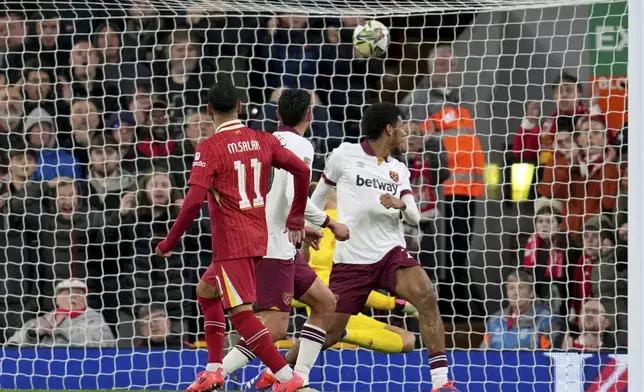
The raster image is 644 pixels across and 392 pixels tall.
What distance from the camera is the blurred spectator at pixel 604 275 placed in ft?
33.2

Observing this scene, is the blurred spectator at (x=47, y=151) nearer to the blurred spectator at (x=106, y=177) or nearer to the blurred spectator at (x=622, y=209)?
the blurred spectator at (x=106, y=177)

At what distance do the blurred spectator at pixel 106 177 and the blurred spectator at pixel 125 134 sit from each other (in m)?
0.07

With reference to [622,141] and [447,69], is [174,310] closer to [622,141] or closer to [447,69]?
[447,69]

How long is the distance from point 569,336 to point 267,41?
3632mm

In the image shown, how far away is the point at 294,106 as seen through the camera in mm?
7551

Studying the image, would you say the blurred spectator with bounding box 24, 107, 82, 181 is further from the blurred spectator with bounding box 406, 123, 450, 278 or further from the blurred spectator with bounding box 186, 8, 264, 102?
the blurred spectator with bounding box 406, 123, 450, 278

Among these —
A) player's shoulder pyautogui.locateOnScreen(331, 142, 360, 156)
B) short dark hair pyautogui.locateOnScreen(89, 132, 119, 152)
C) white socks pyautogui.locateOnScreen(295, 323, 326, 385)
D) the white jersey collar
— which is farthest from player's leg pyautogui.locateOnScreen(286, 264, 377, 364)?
short dark hair pyautogui.locateOnScreen(89, 132, 119, 152)

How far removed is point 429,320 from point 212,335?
137 centimetres

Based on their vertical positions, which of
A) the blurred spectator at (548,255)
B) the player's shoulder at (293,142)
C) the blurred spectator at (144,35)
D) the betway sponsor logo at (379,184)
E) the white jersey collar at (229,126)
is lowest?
the blurred spectator at (548,255)

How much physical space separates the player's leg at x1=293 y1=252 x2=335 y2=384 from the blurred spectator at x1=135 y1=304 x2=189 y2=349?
2579mm

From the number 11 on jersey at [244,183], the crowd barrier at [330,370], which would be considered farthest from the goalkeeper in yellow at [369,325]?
the number 11 on jersey at [244,183]

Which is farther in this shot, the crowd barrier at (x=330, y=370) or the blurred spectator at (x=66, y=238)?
the blurred spectator at (x=66, y=238)

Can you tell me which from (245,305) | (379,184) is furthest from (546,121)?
(245,305)

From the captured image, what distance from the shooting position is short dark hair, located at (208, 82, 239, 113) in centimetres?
676
